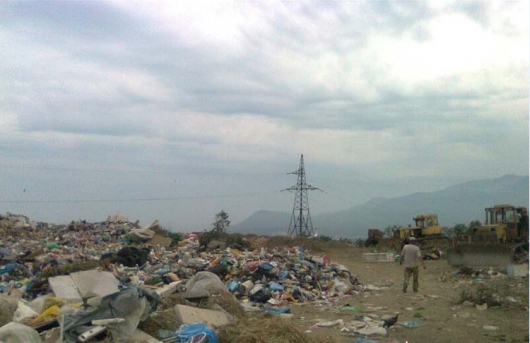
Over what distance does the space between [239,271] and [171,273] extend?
1814 mm

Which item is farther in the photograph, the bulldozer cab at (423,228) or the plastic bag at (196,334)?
the bulldozer cab at (423,228)

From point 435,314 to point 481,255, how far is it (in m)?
8.38

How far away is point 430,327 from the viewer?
821cm

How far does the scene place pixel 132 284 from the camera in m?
9.80

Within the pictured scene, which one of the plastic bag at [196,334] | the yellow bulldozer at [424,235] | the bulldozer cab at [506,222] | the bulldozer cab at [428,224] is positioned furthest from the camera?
the bulldozer cab at [428,224]

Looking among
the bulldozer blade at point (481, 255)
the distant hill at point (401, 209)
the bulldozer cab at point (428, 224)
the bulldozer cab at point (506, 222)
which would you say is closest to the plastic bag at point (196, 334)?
the bulldozer blade at point (481, 255)

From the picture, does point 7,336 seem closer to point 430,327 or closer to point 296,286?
point 430,327

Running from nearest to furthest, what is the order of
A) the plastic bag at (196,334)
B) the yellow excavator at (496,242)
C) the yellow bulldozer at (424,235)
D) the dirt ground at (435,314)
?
the plastic bag at (196,334) → the dirt ground at (435,314) → the yellow excavator at (496,242) → the yellow bulldozer at (424,235)

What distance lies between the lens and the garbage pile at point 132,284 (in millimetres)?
6211

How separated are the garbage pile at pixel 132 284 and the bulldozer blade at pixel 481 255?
4.72 meters

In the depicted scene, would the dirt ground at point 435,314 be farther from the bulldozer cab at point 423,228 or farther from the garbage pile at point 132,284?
the bulldozer cab at point 423,228

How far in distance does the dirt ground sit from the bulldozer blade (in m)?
1.95

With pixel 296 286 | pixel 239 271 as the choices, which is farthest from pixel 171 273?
pixel 296 286

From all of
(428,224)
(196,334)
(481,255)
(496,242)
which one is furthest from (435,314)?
(428,224)
